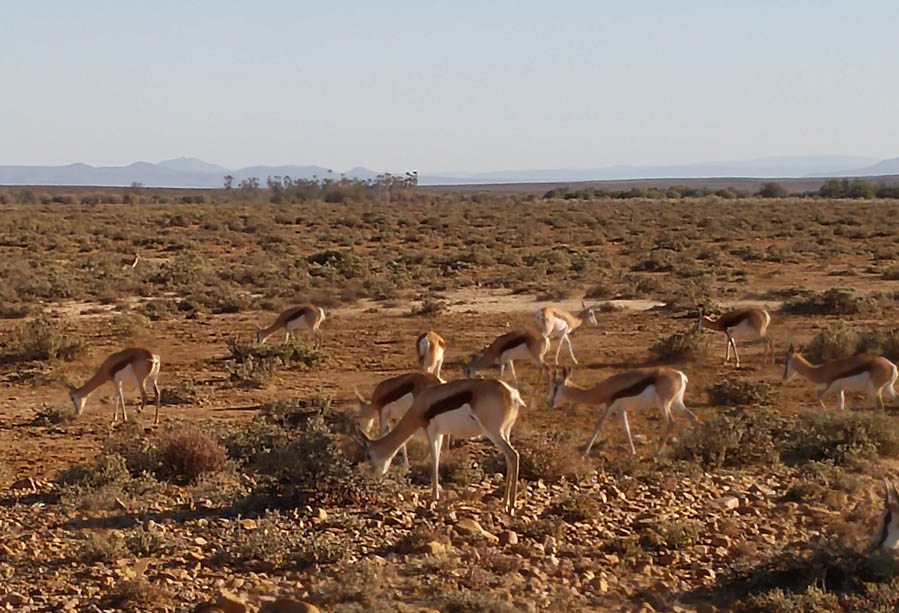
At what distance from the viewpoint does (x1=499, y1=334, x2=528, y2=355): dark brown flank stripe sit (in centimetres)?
1420

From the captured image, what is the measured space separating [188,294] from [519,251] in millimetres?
14284

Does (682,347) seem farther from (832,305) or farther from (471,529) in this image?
(471,529)

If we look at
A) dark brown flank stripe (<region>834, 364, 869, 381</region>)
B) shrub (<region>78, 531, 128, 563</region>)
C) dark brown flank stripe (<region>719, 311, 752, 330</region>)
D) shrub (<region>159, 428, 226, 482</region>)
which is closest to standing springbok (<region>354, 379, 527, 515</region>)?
shrub (<region>159, 428, 226, 482</region>)

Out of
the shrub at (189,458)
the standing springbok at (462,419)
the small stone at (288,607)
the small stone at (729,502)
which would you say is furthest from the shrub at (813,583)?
the shrub at (189,458)

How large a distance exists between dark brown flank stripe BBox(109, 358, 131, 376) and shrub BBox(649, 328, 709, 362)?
8.16 m

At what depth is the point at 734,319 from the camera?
16.4m

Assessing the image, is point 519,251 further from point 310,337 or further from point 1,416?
point 1,416

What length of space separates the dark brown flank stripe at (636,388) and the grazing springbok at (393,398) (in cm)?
213

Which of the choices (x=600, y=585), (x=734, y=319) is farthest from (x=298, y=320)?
(x=600, y=585)

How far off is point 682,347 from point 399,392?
7988 millimetres

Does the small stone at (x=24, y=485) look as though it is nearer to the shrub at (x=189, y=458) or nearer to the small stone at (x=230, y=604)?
the shrub at (x=189, y=458)

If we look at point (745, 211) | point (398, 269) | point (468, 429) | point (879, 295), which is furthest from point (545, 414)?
point (745, 211)

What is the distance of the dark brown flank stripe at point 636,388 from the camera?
34.3 ft

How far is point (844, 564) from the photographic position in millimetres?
6742
